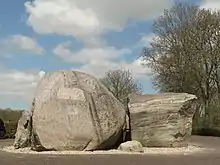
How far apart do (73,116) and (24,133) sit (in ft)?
12.3

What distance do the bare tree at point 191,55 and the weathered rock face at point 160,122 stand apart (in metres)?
19.1

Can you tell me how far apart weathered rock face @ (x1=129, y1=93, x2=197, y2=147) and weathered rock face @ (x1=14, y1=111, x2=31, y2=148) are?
4.94m

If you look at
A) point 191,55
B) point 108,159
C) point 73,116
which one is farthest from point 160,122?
point 191,55

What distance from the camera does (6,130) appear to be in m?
Answer: 33.8

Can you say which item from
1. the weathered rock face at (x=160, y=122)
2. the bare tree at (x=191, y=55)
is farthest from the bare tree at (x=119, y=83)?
the weathered rock face at (x=160, y=122)

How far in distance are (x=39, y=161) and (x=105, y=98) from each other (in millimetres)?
5856

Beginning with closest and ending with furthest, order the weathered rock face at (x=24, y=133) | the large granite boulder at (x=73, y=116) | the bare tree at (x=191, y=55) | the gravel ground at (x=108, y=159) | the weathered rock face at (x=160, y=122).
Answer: the gravel ground at (x=108, y=159)
the large granite boulder at (x=73, y=116)
the weathered rock face at (x=160, y=122)
the weathered rock face at (x=24, y=133)
the bare tree at (x=191, y=55)

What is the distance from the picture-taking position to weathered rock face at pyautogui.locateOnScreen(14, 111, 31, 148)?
21.7m

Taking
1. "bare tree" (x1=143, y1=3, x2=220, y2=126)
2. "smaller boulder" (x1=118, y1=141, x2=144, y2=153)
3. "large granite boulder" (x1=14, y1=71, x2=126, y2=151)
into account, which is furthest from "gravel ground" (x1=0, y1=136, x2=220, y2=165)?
"bare tree" (x1=143, y1=3, x2=220, y2=126)

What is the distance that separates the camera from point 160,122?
2147 centimetres

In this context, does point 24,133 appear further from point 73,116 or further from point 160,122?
point 160,122

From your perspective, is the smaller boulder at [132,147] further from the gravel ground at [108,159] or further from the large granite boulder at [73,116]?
the large granite boulder at [73,116]

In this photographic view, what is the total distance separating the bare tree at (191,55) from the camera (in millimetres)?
41000

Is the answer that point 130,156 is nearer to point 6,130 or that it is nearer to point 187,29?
point 6,130
